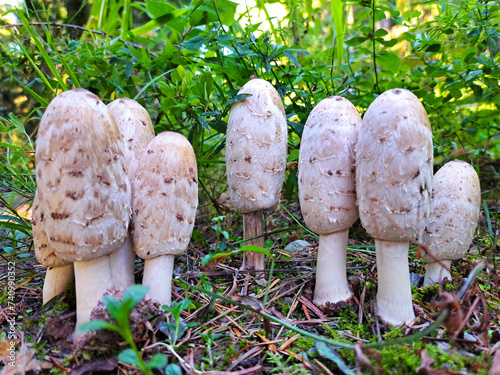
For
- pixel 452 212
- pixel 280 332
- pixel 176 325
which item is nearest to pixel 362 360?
pixel 280 332

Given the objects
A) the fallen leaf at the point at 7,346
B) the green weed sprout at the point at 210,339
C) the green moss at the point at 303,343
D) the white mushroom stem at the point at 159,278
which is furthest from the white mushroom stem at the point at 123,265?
the green moss at the point at 303,343

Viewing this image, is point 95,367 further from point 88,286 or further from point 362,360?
point 362,360

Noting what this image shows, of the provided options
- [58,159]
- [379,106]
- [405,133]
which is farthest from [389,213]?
[58,159]

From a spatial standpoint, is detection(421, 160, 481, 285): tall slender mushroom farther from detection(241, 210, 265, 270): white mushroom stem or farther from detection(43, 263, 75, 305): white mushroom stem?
detection(43, 263, 75, 305): white mushroom stem

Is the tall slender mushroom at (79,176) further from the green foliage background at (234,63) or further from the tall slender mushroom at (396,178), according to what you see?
the tall slender mushroom at (396,178)

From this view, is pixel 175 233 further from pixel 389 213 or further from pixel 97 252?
pixel 389 213
